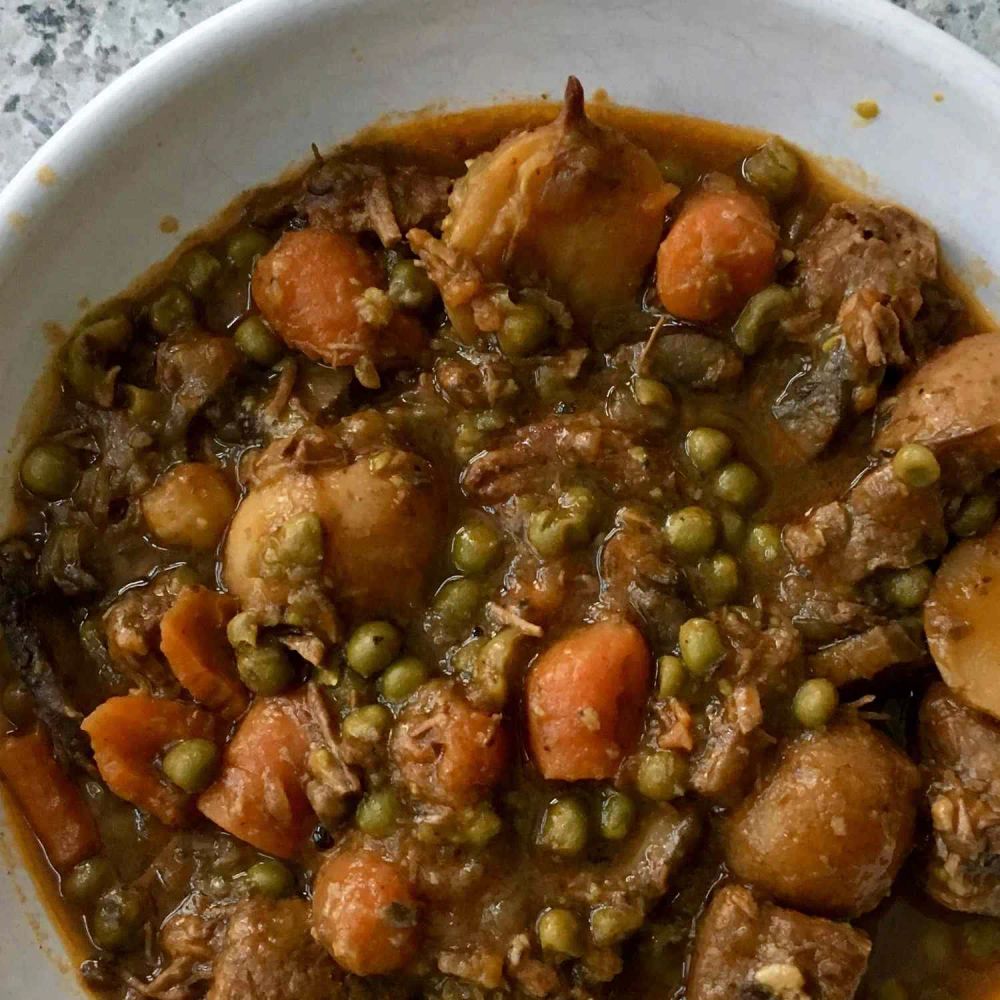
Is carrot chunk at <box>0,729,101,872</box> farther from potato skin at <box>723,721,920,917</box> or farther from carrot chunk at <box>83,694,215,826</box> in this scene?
potato skin at <box>723,721,920,917</box>

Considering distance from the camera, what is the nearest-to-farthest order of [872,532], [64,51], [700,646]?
[700,646], [872,532], [64,51]

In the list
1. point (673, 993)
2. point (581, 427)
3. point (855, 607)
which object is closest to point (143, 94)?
point (581, 427)

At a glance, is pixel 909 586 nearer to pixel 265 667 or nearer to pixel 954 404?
pixel 954 404

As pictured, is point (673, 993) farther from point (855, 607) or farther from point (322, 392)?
point (322, 392)

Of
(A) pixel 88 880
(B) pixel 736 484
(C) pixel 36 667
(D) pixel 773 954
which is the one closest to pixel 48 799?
(A) pixel 88 880

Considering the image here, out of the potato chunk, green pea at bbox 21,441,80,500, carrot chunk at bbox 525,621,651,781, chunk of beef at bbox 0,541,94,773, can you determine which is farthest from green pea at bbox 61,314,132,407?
carrot chunk at bbox 525,621,651,781

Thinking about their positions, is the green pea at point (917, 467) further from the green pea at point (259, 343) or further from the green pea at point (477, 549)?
the green pea at point (259, 343)

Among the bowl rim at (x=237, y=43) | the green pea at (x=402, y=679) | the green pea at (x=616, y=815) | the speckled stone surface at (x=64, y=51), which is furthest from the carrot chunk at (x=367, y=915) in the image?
the speckled stone surface at (x=64, y=51)
